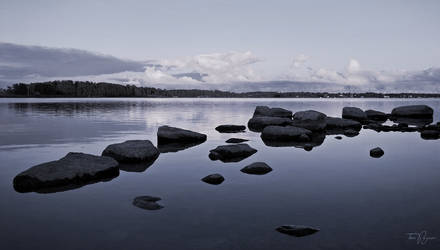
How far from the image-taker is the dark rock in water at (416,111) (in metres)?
38.8

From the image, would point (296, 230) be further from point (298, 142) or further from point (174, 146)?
point (298, 142)

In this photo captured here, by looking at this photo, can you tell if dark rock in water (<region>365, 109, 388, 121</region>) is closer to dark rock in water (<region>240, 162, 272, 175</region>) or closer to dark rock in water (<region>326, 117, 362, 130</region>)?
dark rock in water (<region>326, 117, 362, 130</region>)

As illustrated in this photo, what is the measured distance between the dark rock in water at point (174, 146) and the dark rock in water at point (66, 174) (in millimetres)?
4881

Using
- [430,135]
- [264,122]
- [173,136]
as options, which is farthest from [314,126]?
[173,136]

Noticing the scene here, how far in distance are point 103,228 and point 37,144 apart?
12.7 metres

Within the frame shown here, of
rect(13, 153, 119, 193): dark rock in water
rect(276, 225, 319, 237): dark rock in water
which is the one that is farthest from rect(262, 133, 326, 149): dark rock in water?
rect(276, 225, 319, 237): dark rock in water

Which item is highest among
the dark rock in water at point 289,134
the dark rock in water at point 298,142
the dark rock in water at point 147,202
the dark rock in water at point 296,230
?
the dark rock in water at point 289,134

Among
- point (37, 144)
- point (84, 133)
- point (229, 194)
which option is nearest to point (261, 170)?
point (229, 194)

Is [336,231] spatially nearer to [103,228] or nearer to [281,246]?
[281,246]

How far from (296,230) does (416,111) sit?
40211mm

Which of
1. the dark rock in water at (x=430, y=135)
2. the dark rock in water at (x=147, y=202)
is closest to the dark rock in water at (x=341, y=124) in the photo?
the dark rock in water at (x=430, y=135)

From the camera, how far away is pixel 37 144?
16.7 m

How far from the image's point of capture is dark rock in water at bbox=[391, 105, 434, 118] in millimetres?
38750

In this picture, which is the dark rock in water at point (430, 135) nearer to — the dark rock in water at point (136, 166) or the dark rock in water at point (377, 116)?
the dark rock in water at point (377, 116)
